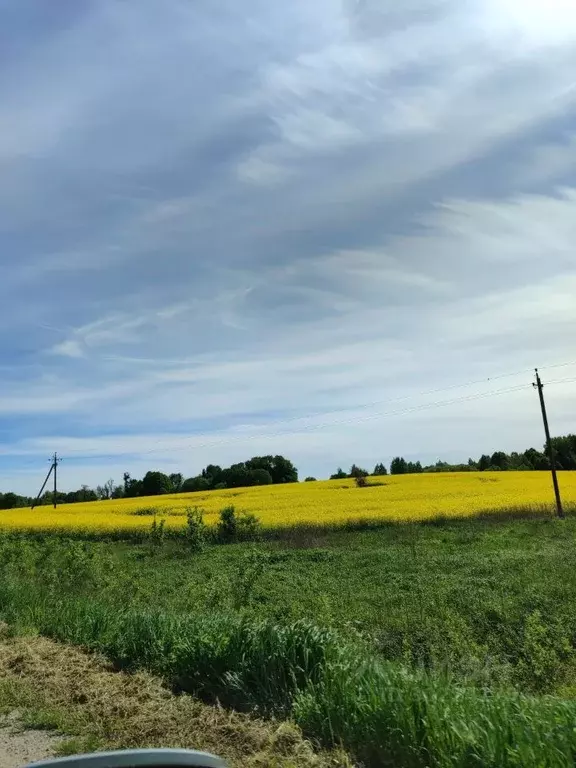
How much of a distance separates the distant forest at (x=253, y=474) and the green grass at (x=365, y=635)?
226ft

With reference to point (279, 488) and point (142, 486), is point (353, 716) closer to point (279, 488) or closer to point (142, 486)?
point (279, 488)

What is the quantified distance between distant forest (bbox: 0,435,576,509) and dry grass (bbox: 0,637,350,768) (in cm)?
7939

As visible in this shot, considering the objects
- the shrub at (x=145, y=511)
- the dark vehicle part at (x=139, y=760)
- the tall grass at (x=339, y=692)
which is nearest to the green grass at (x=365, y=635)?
the tall grass at (x=339, y=692)

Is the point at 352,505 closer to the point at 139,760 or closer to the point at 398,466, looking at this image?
the point at 139,760

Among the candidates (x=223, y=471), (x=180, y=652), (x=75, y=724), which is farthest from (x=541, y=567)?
(x=223, y=471)

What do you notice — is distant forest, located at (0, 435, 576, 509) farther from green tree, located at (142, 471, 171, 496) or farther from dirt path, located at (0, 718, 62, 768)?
dirt path, located at (0, 718, 62, 768)

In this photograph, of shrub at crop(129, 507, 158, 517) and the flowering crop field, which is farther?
shrub at crop(129, 507, 158, 517)

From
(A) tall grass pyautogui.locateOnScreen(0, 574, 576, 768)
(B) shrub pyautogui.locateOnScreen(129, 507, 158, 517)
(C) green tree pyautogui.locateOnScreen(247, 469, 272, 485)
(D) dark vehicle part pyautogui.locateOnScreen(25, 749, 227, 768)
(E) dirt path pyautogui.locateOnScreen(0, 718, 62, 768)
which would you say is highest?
(C) green tree pyautogui.locateOnScreen(247, 469, 272, 485)

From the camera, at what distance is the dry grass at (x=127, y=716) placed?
4332 millimetres

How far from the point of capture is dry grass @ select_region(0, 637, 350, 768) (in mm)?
4332

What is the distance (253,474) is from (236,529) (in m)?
61.5

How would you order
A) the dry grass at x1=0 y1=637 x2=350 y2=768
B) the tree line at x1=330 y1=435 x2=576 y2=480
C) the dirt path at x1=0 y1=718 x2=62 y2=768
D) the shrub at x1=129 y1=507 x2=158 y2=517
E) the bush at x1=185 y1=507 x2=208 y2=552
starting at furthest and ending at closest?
1. the tree line at x1=330 y1=435 x2=576 y2=480
2. the shrub at x1=129 y1=507 x2=158 y2=517
3. the bush at x1=185 y1=507 x2=208 y2=552
4. the dirt path at x1=0 y1=718 x2=62 y2=768
5. the dry grass at x1=0 y1=637 x2=350 y2=768

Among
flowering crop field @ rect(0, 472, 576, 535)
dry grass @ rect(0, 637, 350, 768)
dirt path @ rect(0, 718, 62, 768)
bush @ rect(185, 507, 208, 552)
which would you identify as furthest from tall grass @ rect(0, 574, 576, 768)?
flowering crop field @ rect(0, 472, 576, 535)

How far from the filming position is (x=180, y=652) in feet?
20.2
